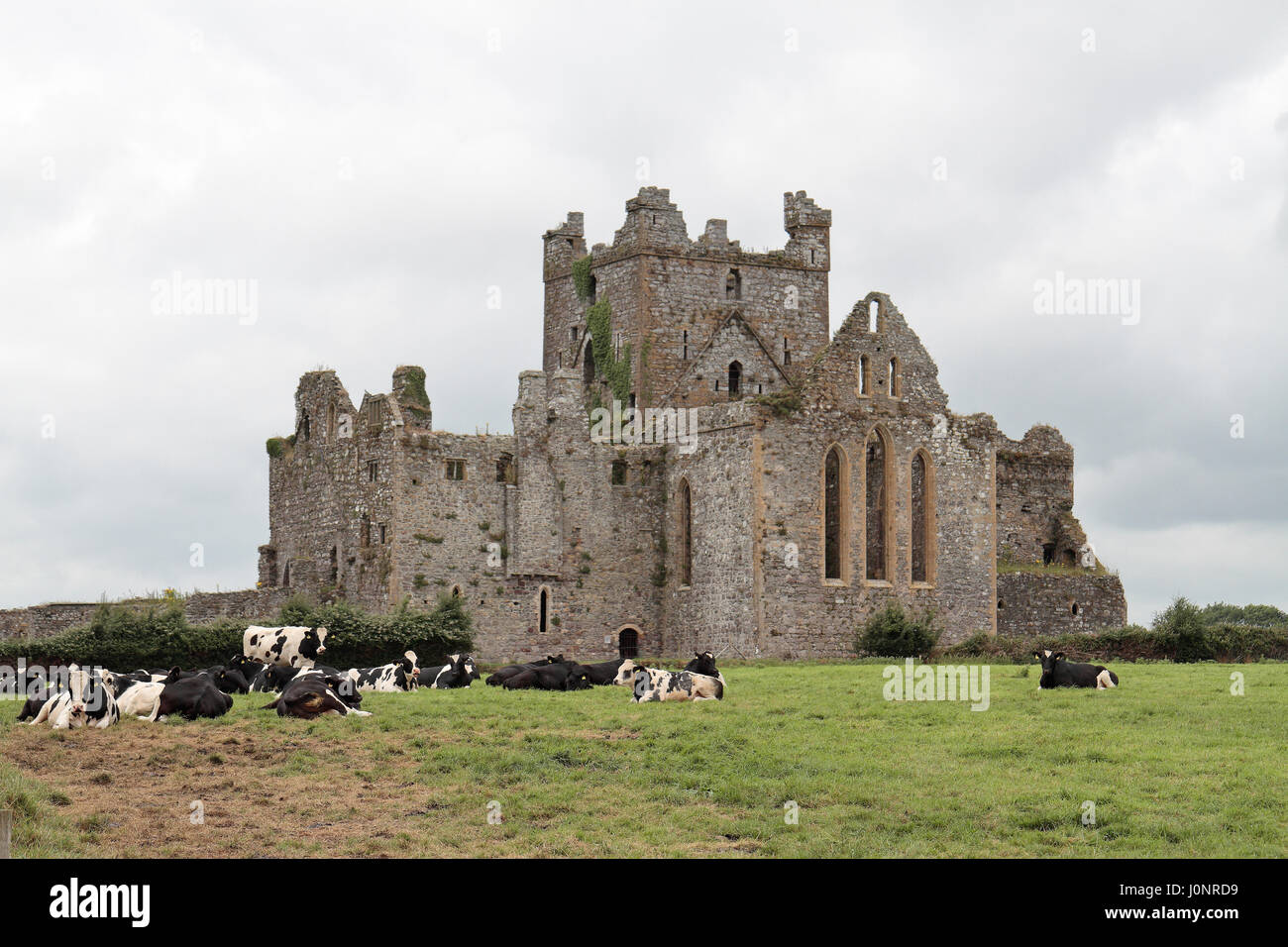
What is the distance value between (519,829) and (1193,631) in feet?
88.6

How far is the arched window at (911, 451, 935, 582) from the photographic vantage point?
55.1m

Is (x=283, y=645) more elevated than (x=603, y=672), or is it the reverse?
(x=283, y=645)

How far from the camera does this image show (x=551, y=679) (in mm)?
34812

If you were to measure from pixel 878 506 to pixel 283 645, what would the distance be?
23095mm

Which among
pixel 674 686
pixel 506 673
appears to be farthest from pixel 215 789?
pixel 506 673

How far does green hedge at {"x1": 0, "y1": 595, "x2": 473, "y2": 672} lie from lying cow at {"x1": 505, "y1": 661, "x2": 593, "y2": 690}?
7294 millimetres

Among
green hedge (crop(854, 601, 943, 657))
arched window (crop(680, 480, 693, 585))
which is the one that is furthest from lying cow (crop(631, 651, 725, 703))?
arched window (crop(680, 480, 693, 585))

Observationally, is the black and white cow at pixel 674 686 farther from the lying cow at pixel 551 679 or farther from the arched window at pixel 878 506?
the arched window at pixel 878 506

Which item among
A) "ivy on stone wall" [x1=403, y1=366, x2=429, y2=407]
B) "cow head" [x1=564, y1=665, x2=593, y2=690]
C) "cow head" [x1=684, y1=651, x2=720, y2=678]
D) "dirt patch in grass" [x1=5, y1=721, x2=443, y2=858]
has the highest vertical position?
"ivy on stone wall" [x1=403, y1=366, x2=429, y2=407]

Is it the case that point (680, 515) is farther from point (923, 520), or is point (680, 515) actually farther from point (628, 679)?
point (628, 679)

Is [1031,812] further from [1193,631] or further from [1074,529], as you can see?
[1074,529]

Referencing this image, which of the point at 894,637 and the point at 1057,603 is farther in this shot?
the point at 1057,603

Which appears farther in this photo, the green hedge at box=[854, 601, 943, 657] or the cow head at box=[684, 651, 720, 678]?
the green hedge at box=[854, 601, 943, 657]

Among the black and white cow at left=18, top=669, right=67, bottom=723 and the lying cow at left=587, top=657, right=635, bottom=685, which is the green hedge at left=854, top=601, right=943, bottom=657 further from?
the black and white cow at left=18, top=669, right=67, bottom=723
